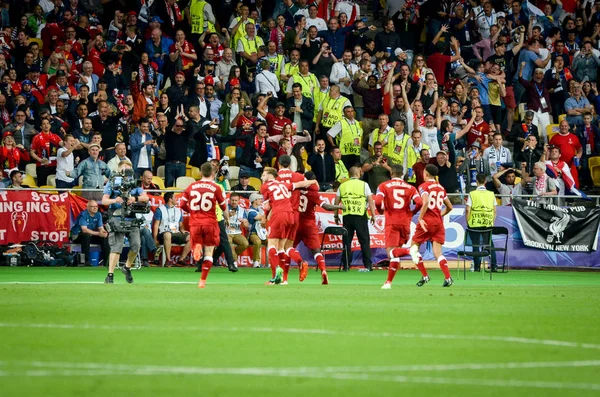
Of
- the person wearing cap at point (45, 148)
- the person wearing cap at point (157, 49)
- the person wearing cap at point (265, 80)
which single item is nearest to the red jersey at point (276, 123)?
the person wearing cap at point (265, 80)

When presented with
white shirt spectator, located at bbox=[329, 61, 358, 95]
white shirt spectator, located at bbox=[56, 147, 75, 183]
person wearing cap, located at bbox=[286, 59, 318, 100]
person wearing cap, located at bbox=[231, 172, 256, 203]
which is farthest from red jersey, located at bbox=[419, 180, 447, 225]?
white shirt spectator, located at bbox=[329, 61, 358, 95]

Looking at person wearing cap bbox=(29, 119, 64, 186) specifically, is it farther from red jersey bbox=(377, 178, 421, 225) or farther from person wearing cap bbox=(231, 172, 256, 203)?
red jersey bbox=(377, 178, 421, 225)

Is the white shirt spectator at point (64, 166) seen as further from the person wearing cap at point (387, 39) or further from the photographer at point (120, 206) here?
the person wearing cap at point (387, 39)

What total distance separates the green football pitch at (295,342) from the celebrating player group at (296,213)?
1.50 m

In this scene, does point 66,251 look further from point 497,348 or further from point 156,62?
point 497,348

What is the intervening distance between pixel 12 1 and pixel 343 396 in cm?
2527

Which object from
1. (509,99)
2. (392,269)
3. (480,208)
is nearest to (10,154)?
(480,208)

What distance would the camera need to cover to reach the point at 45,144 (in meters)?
26.8

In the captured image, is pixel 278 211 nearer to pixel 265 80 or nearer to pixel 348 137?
pixel 348 137

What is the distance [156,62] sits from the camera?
29.8 metres

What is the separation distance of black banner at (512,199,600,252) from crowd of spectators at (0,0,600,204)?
1.06 m

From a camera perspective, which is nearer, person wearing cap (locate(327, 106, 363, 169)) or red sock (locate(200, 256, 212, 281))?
red sock (locate(200, 256, 212, 281))

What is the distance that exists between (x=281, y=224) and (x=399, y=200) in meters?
2.25

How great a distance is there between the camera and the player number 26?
749 inches
